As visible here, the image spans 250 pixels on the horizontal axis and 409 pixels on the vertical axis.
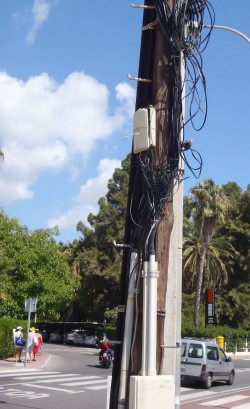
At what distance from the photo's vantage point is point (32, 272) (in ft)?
110

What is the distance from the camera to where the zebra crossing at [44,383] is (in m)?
16.0

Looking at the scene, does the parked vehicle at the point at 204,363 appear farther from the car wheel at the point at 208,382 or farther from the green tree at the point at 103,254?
the green tree at the point at 103,254

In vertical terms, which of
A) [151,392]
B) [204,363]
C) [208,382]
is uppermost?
[151,392]

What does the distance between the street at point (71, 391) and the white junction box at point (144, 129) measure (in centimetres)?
953

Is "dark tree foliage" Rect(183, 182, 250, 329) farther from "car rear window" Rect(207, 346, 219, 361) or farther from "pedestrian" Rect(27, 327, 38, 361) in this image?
"car rear window" Rect(207, 346, 219, 361)

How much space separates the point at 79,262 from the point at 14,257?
19.7m

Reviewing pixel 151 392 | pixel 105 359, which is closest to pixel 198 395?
pixel 105 359

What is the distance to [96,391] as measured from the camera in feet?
55.9

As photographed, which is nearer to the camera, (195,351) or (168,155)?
(168,155)

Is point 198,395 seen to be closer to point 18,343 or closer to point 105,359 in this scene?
point 105,359

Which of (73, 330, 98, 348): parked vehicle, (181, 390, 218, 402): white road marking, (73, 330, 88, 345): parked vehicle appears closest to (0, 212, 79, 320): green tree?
(73, 330, 98, 348): parked vehicle

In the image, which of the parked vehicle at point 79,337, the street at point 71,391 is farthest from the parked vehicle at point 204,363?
the parked vehicle at point 79,337

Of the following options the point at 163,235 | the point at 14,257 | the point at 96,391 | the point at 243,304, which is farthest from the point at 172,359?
the point at 243,304

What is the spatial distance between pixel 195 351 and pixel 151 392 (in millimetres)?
15439
